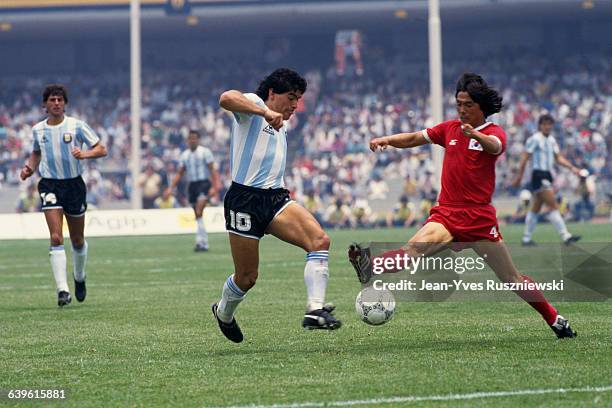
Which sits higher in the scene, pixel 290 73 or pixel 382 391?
pixel 290 73

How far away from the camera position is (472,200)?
28.7 ft

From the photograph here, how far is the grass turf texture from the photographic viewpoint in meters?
6.67

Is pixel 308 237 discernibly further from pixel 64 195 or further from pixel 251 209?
pixel 64 195

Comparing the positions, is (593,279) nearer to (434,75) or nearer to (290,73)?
(290,73)

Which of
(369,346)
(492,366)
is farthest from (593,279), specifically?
(492,366)

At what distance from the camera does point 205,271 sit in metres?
18.0

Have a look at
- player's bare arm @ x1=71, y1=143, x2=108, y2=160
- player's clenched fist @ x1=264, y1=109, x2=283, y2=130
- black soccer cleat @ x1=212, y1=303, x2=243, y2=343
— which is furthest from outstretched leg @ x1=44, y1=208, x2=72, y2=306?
player's clenched fist @ x1=264, y1=109, x2=283, y2=130

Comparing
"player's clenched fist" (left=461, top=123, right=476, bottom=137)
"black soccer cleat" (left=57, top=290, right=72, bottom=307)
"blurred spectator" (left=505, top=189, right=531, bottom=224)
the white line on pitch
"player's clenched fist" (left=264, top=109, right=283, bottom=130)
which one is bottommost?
"blurred spectator" (left=505, top=189, right=531, bottom=224)

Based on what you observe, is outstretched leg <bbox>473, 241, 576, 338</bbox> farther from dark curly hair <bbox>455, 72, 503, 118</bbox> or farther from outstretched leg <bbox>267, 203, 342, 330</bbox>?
outstretched leg <bbox>267, 203, 342, 330</bbox>

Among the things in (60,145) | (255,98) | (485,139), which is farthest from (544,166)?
(255,98)

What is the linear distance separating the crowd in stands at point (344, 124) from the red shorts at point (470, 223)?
2739 centimetres

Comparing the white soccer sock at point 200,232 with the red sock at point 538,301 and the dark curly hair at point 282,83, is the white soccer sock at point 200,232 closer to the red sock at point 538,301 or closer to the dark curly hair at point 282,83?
the dark curly hair at point 282,83

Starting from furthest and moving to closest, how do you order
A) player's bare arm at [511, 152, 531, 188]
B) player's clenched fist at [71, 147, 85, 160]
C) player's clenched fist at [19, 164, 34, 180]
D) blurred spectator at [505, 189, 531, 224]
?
blurred spectator at [505, 189, 531, 224]
player's bare arm at [511, 152, 531, 188]
player's clenched fist at [19, 164, 34, 180]
player's clenched fist at [71, 147, 85, 160]

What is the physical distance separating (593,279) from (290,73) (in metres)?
6.41
